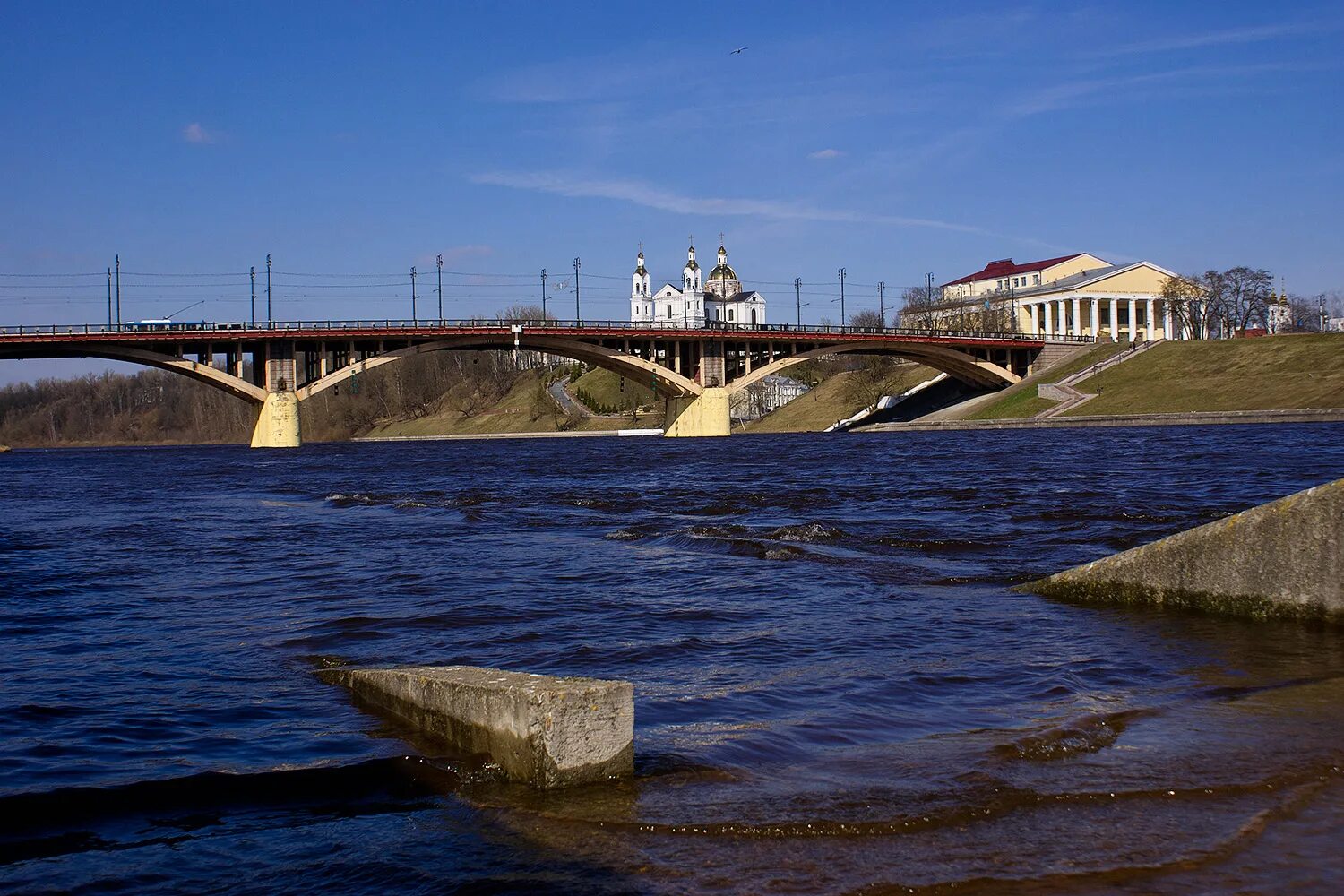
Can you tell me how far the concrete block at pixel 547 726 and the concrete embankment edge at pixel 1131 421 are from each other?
202 feet

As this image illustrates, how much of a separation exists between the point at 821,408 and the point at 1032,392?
23.8 meters

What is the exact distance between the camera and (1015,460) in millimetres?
38531

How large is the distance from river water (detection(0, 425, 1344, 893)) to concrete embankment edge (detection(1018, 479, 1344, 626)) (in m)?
0.25

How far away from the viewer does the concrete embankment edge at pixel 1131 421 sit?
60.6m

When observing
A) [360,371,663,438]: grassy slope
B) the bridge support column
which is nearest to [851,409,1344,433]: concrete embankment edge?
the bridge support column

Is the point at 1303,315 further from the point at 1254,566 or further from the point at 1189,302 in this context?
the point at 1254,566

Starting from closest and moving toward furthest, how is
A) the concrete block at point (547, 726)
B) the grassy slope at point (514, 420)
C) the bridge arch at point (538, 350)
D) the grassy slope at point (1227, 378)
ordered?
the concrete block at point (547, 726)
the grassy slope at point (1227, 378)
the bridge arch at point (538, 350)
the grassy slope at point (514, 420)

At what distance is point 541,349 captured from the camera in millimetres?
79812

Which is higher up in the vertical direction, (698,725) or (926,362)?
(926,362)

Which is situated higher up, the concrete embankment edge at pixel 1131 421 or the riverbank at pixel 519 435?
the riverbank at pixel 519 435

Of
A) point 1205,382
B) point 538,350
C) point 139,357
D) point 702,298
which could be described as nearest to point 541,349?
point 538,350

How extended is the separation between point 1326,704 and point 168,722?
22.1ft

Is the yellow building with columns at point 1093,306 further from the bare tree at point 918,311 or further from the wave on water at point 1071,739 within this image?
the wave on water at point 1071,739

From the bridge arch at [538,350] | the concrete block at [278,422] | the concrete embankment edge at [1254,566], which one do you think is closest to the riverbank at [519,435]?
the bridge arch at [538,350]
